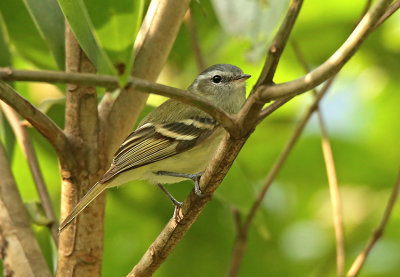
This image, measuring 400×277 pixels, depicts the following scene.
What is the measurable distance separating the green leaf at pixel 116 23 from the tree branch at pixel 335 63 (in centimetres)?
32

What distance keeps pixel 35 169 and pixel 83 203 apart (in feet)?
1.42

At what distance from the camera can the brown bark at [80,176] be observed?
2113 millimetres

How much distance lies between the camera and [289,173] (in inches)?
119

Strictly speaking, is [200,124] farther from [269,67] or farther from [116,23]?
[269,67]

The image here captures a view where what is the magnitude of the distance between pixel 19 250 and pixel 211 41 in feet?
5.58

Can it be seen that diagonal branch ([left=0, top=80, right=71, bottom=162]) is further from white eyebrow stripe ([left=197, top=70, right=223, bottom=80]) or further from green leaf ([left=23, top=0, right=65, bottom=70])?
white eyebrow stripe ([left=197, top=70, right=223, bottom=80])

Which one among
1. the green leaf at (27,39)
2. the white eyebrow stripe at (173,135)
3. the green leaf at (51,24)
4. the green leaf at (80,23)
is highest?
the green leaf at (27,39)

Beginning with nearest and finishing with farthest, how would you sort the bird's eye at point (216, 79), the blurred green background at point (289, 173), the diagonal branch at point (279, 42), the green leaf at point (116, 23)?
the diagonal branch at point (279, 42), the green leaf at point (116, 23), the blurred green background at point (289, 173), the bird's eye at point (216, 79)

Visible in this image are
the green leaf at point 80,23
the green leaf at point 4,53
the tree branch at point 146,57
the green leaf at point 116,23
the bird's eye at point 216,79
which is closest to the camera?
the green leaf at point 116,23

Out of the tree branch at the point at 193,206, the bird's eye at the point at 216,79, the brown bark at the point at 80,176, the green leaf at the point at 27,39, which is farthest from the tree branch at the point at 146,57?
the bird's eye at the point at 216,79

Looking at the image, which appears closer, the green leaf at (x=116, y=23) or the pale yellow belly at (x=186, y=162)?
the green leaf at (x=116, y=23)

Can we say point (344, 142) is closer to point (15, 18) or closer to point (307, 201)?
point (307, 201)

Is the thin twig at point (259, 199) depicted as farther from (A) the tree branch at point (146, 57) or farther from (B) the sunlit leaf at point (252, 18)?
(A) the tree branch at point (146, 57)

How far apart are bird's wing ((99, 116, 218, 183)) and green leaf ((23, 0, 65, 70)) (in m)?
0.38
